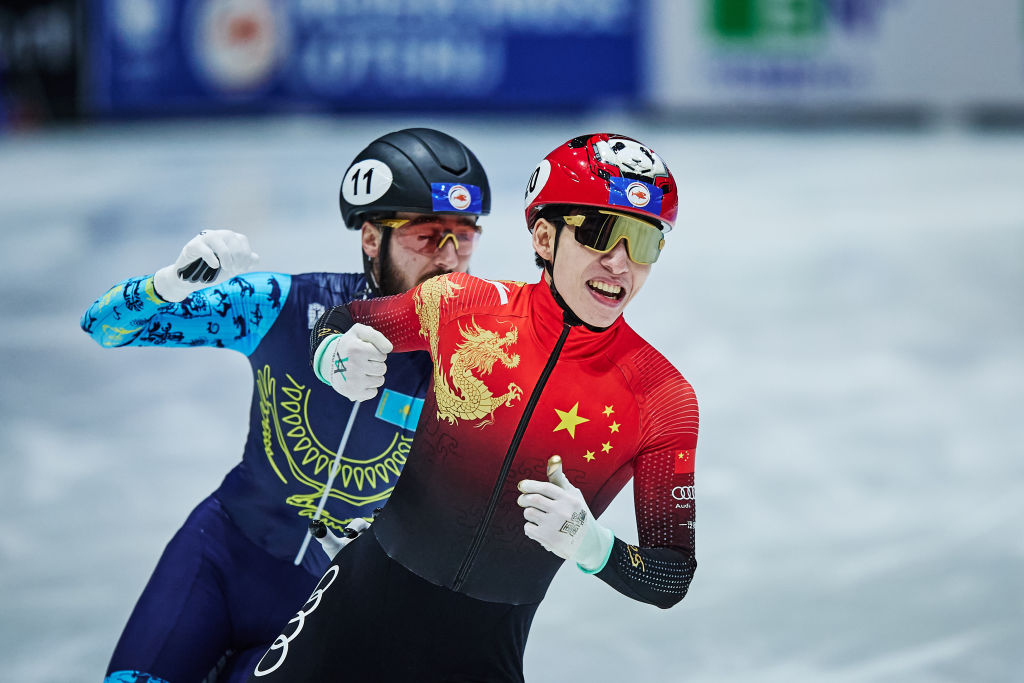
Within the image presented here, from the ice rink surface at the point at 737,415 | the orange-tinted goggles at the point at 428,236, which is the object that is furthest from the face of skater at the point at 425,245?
the ice rink surface at the point at 737,415

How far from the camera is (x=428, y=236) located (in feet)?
10.6

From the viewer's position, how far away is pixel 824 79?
56.1 feet

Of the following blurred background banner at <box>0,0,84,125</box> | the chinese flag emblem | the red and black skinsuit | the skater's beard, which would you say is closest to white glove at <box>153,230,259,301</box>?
the skater's beard

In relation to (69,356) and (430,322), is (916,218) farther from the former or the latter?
(430,322)

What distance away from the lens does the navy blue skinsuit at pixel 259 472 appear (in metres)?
3.20

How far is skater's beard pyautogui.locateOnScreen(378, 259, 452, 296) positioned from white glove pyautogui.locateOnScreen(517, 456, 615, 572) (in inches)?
35.8

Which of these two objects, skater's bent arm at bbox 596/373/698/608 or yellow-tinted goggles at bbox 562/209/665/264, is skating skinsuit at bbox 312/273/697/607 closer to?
skater's bent arm at bbox 596/373/698/608

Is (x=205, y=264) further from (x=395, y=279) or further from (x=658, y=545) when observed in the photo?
(x=658, y=545)

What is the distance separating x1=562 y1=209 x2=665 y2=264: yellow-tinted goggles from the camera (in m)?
2.65

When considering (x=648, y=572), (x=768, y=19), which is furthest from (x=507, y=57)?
(x=648, y=572)

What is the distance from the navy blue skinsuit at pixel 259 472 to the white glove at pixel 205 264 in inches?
3.0

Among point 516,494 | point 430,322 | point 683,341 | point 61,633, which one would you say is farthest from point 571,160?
point 683,341

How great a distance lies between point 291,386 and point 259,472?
0.29m

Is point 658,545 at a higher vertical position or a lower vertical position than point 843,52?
higher
